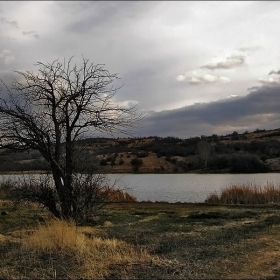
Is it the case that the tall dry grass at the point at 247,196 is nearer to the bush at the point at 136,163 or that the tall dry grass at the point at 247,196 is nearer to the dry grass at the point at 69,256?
the dry grass at the point at 69,256

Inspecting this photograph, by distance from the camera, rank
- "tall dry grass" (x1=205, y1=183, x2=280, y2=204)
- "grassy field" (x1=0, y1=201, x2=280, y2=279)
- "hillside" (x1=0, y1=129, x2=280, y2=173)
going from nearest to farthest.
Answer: "grassy field" (x1=0, y1=201, x2=280, y2=279)
"tall dry grass" (x1=205, y1=183, x2=280, y2=204)
"hillside" (x1=0, y1=129, x2=280, y2=173)

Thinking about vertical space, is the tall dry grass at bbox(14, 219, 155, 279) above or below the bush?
below

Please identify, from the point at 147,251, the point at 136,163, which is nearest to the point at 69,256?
the point at 147,251

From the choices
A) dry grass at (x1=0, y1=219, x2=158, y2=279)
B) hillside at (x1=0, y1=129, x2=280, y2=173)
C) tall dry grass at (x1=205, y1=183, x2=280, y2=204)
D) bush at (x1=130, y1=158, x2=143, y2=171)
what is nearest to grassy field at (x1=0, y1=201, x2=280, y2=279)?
dry grass at (x1=0, y1=219, x2=158, y2=279)

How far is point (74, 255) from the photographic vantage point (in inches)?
335

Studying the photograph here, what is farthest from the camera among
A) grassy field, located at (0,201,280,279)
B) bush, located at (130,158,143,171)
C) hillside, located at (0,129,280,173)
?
bush, located at (130,158,143,171)

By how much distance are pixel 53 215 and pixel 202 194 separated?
59.3 feet

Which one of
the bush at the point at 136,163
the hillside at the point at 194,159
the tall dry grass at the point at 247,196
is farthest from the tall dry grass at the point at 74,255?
the bush at the point at 136,163

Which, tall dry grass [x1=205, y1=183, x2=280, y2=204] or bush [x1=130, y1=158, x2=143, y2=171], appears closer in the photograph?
tall dry grass [x1=205, y1=183, x2=280, y2=204]

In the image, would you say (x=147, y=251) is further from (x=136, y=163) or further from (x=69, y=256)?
(x=136, y=163)

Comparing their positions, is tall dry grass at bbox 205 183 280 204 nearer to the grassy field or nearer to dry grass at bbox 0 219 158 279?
the grassy field

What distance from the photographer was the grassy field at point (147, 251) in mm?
7254

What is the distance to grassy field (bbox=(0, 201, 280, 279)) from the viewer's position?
7254 mm

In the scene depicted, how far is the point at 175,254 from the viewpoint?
8648 millimetres
